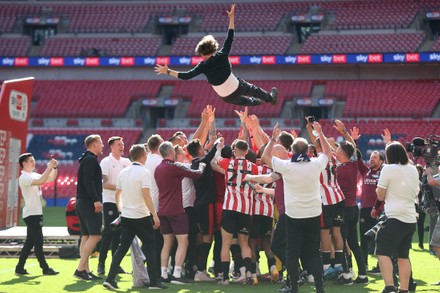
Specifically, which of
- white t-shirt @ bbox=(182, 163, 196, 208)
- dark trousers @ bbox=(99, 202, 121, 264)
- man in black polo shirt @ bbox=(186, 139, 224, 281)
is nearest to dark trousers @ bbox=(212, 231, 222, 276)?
man in black polo shirt @ bbox=(186, 139, 224, 281)

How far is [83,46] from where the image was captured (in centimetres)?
4281

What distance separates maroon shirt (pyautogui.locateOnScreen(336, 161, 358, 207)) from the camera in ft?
36.1

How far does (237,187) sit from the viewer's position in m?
10.6

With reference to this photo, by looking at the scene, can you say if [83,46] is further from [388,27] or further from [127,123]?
[388,27]

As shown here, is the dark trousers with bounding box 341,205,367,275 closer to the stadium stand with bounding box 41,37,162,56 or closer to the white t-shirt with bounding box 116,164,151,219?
the white t-shirt with bounding box 116,164,151,219

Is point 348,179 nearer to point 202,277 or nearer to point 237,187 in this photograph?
point 237,187

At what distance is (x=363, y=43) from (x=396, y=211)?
1256 inches

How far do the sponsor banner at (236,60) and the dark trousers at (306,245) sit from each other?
2987cm

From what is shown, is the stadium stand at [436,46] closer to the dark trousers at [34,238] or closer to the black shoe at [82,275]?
the dark trousers at [34,238]

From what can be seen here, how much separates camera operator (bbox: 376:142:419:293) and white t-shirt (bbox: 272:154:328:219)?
779 mm

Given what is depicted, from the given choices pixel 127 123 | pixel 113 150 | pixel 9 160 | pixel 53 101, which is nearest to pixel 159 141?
pixel 113 150

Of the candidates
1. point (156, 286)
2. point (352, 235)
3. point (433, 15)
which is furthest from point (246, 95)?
point (433, 15)

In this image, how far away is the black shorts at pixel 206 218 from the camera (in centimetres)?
1114

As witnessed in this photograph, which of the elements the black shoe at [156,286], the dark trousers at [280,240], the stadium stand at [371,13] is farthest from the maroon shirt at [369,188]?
the stadium stand at [371,13]
